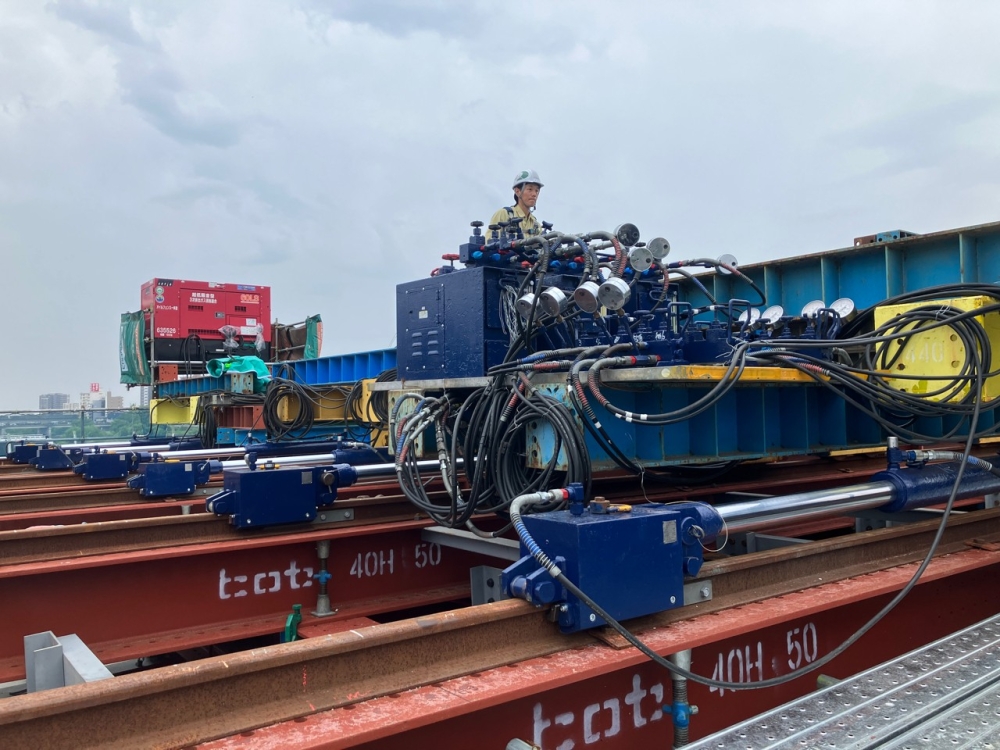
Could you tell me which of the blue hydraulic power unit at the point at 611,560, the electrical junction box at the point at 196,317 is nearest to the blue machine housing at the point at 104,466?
the blue hydraulic power unit at the point at 611,560

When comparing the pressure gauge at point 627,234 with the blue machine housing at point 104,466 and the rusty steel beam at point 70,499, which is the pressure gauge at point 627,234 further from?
the blue machine housing at point 104,466

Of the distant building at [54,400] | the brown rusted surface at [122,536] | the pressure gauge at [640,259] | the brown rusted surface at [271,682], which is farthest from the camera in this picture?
the distant building at [54,400]

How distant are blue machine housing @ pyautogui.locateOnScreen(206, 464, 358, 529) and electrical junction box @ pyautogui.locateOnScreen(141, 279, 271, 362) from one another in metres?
11.9

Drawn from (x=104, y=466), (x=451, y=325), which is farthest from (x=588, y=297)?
(x=104, y=466)

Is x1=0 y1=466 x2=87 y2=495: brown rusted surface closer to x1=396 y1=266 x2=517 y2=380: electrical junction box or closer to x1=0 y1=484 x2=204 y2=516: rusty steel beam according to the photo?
x1=0 y1=484 x2=204 y2=516: rusty steel beam

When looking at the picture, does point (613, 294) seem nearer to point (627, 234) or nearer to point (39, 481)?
point (627, 234)

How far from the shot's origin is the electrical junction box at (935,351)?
405 cm

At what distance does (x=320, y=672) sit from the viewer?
212 cm

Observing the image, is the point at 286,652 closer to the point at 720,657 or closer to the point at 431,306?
the point at 720,657

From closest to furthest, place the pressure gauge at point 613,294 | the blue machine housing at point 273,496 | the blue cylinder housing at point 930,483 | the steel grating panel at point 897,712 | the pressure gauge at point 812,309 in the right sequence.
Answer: the steel grating panel at point 897,712 < the pressure gauge at point 613,294 < the blue cylinder housing at point 930,483 < the blue machine housing at point 273,496 < the pressure gauge at point 812,309

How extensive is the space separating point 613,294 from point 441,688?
2031mm

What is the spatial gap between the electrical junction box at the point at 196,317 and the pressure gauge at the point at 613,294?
13.5 metres

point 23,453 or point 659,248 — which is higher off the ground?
point 659,248

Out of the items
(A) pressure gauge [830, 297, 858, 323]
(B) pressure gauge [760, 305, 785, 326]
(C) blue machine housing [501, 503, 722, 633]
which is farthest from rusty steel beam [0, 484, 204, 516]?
(A) pressure gauge [830, 297, 858, 323]
